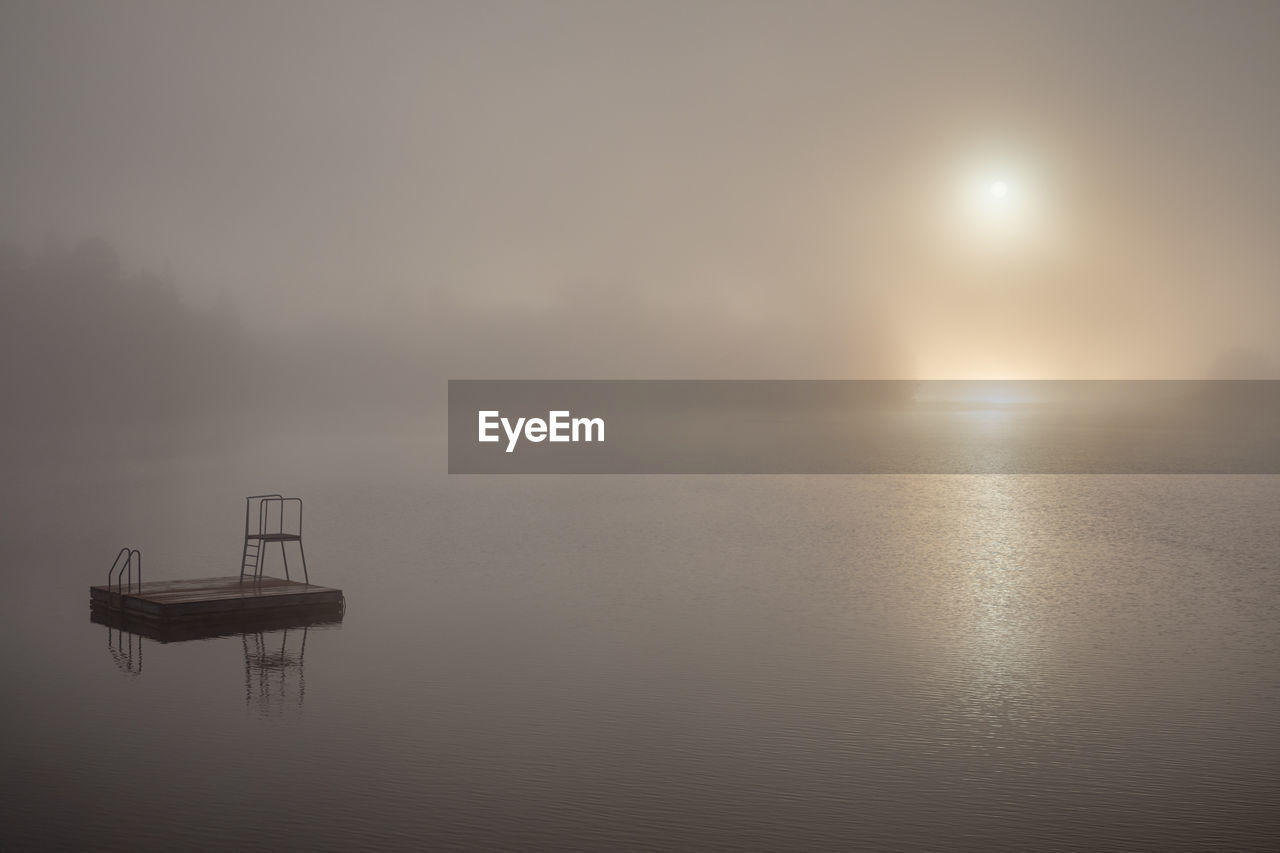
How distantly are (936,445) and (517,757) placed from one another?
487 ft

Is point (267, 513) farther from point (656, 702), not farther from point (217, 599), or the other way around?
point (656, 702)

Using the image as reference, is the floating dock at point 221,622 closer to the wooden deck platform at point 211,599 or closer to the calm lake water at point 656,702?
the wooden deck platform at point 211,599

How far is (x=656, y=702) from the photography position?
63.1 feet

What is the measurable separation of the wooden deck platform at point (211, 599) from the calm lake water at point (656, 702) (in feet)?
2.82

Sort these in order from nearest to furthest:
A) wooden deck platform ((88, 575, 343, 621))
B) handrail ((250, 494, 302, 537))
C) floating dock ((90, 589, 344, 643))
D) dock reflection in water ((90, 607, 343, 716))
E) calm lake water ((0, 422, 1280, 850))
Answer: calm lake water ((0, 422, 1280, 850)) → dock reflection in water ((90, 607, 343, 716)) → floating dock ((90, 589, 344, 643)) → wooden deck platform ((88, 575, 343, 621)) → handrail ((250, 494, 302, 537))

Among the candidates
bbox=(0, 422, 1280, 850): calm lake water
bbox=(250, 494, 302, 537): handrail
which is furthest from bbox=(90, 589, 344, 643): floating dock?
bbox=(250, 494, 302, 537): handrail

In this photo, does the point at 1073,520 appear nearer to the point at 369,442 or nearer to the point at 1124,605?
the point at 1124,605

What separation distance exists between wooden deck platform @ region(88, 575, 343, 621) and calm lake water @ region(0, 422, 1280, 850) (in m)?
0.86

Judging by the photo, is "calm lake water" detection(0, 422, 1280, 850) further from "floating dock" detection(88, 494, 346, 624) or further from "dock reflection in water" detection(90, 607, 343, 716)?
"floating dock" detection(88, 494, 346, 624)

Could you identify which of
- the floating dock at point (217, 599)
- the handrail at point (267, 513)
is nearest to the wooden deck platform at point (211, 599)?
the floating dock at point (217, 599)

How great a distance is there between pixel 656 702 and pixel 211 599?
1145cm

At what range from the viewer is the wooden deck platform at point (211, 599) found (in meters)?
A: 24.4

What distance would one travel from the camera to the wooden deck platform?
2442 centimetres

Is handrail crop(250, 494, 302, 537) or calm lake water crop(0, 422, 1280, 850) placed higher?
handrail crop(250, 494, 302, 537)
